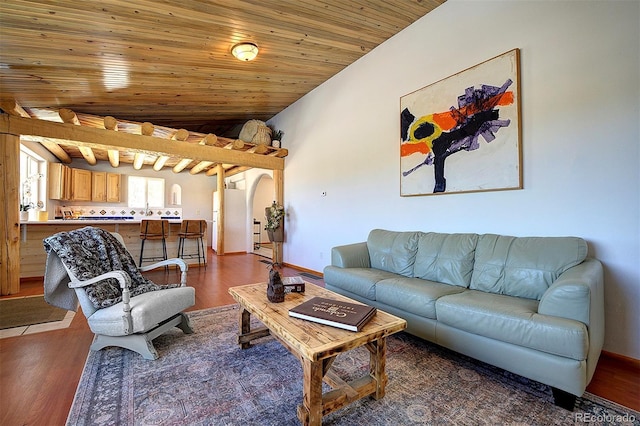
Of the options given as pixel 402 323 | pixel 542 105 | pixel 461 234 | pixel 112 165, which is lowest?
pixel 402 323

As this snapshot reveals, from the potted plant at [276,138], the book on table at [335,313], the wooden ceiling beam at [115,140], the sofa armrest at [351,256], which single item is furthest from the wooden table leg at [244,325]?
the potted plant at [276,138]

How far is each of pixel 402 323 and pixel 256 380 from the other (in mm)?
989

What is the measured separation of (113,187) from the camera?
738 cm

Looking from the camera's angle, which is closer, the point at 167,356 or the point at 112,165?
the point at 167,356

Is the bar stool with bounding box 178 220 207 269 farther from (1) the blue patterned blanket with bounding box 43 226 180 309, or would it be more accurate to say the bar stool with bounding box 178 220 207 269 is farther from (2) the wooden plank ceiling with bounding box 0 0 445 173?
(1) the blue patterned blanket with bounding box 43 226 180 309

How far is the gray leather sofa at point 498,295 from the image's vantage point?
1.46 m

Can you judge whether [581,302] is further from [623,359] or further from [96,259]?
[96,259]

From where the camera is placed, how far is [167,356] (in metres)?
2.02

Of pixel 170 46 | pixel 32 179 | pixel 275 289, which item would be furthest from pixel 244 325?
pixel 32 179

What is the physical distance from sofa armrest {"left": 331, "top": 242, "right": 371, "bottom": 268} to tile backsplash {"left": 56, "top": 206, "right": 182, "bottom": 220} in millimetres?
6908

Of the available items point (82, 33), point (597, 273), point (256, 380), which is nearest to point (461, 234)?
point (597, 273)

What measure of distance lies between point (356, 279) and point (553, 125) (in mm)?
2127

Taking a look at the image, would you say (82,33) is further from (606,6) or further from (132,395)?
(606,6)

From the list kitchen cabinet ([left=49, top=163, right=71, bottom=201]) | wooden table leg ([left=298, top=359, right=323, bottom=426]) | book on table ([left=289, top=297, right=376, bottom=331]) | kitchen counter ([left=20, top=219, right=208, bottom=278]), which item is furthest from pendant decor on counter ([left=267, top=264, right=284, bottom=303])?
kitchen cabinet ([left=49, top=163, right=71, bottom=201])
